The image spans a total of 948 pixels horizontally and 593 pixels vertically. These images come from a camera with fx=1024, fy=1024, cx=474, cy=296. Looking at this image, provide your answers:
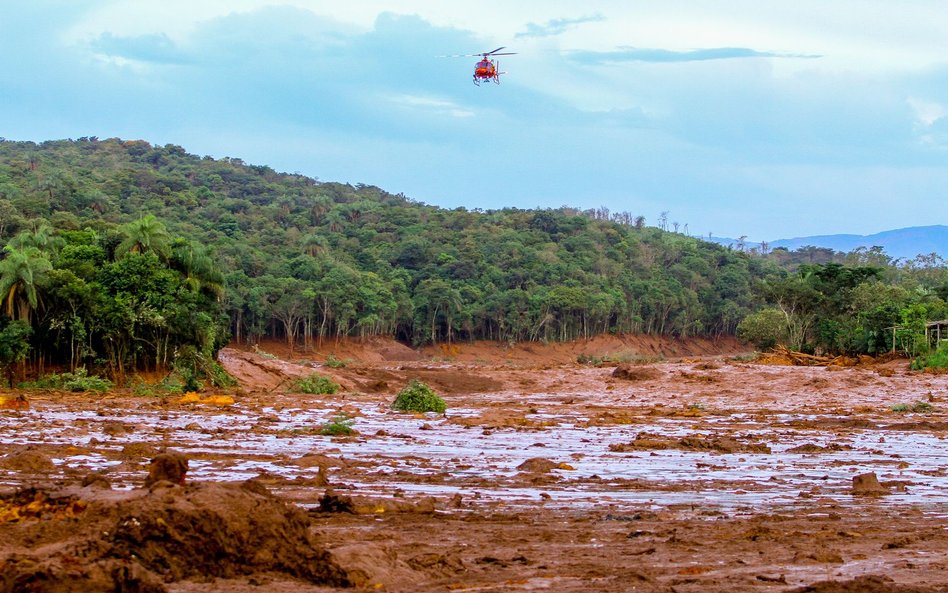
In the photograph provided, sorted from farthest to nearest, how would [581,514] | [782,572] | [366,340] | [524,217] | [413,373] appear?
[524,217] < [366,340] < [413,373] < [581,514] < [782,572]

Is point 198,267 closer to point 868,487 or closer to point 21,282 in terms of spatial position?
point 21,282

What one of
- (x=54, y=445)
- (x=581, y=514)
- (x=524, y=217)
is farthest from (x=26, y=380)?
(x=524, y=217)

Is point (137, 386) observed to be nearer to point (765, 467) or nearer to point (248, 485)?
point (765, 467)

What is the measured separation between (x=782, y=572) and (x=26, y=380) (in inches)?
1328

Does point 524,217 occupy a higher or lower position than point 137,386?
higher

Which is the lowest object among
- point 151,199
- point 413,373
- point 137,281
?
point 413,373

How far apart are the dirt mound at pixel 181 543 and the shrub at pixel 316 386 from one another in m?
32.4

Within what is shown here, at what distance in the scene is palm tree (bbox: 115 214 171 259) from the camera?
37031 mm

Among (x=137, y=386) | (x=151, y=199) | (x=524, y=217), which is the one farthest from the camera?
(x=524, y=217)

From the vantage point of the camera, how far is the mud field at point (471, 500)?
6.50 metres

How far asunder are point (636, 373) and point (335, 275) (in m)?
38.7

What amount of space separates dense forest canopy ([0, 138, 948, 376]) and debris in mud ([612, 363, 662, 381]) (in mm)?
12588

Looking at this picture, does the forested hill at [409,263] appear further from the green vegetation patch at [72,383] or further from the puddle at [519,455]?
the puddle at [519,455]

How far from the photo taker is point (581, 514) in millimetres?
10242
